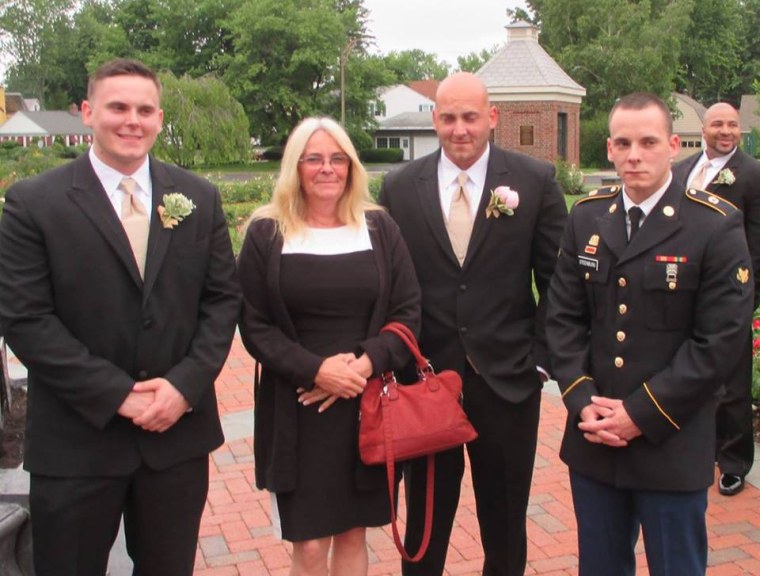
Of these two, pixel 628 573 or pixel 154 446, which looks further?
pixel 628 573

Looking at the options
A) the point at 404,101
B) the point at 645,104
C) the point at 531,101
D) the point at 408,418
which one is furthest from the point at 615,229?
the point at 404,101

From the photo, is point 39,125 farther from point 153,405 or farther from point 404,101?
point 153,405

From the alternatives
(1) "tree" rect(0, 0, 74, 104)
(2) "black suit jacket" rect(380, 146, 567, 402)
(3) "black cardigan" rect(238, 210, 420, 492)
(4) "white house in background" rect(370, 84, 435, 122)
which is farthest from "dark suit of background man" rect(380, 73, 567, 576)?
(1) "tree" rect(0, 0, 74, 104)

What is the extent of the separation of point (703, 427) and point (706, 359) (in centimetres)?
28

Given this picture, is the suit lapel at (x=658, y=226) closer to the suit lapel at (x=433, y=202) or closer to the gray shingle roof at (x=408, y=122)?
the suit lapel at (x=433, y=202)

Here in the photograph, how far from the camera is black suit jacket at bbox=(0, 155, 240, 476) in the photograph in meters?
2.75

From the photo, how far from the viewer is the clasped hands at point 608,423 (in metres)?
2.88

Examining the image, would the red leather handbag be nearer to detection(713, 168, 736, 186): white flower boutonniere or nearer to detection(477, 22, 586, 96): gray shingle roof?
detection(713, 168, 736, 186): white flower boutonniere

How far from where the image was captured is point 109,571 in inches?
151

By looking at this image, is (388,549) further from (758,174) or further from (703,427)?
(758,174)

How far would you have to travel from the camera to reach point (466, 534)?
14.7ft

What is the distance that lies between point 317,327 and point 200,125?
30.4 meters

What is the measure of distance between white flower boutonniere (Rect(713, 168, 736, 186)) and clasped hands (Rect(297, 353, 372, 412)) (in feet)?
8.76

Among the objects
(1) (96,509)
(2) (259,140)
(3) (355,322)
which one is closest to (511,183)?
(3) (355,322)
